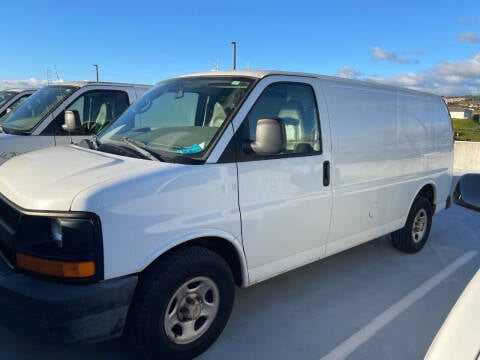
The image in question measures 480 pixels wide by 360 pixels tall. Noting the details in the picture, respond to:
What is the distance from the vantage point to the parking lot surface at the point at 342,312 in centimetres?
316

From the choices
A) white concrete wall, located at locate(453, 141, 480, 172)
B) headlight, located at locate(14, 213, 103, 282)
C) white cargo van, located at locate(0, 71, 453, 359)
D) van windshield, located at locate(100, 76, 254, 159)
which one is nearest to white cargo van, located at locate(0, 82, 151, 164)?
van windshield, located at locate(100, 76, 254, 159)

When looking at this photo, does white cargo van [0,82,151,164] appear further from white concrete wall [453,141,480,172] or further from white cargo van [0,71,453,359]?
white concrete wall [453,141,480,172]

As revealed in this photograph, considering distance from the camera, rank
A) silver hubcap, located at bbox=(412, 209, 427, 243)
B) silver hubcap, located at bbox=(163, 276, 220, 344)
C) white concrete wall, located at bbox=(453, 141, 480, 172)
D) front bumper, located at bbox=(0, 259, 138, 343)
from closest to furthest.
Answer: front bumper, located at bbox=(0, 259, 138, 343), silver hubcap, located at bbox=(163, 276, 220, 344), silver hubcap, located at bbox=(412, 209, 427, 243), white concrete wall, located at bbox=(453, 141, 480, 172)

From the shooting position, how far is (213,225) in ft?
9.57

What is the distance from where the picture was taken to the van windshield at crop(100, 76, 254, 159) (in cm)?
308

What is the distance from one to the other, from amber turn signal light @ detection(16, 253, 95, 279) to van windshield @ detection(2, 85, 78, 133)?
13.5ft

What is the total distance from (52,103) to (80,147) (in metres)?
3.26

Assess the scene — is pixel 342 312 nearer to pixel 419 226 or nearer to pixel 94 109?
pixel 419 226

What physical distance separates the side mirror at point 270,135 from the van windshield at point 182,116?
30cm

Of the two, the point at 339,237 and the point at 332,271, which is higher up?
the point at 339,237

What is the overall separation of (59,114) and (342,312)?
483cm

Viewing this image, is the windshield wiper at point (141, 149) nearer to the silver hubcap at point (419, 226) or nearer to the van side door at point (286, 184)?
the van side door at point (286, 184)

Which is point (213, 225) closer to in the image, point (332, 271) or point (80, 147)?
point (80, 147)

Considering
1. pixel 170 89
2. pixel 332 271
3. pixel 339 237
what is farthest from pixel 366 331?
pixel 170 89
